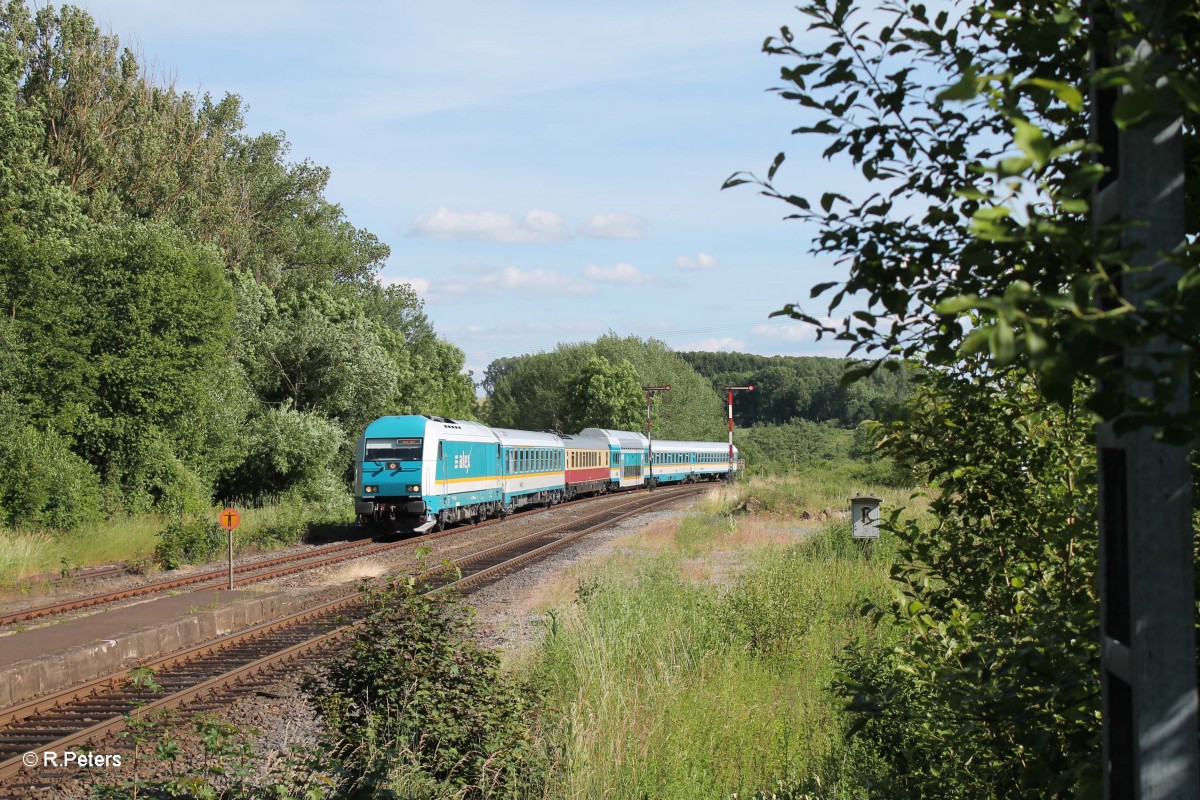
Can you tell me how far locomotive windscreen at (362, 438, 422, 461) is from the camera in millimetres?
24828

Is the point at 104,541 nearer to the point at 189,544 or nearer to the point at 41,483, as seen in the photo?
the point at 41,483

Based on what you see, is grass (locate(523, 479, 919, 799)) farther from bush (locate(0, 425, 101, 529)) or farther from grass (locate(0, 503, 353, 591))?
bush (locate(0, 425, 101, 529))

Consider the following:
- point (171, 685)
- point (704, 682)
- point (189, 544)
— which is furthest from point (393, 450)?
point (704, 682)

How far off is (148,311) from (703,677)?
2261 centimetres

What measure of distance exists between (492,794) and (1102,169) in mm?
5424

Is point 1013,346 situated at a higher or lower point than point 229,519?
higher

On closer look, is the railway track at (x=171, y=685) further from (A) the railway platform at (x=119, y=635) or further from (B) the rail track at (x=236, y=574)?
(B) the rail track at (x=236, y=574)

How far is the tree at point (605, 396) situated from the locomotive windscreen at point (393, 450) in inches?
2331

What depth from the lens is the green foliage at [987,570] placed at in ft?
9.92

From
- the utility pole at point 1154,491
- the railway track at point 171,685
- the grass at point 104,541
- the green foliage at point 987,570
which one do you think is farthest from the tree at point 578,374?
the utility pole at point 1154,491

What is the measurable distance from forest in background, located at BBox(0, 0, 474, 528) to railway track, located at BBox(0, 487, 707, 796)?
1190cm

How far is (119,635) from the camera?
11.2 metres

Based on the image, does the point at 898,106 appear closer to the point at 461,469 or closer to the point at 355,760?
the point at 355,760

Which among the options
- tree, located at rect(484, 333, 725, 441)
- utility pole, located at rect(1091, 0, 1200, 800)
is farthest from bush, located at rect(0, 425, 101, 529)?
tree, located at rect(484, 333, 725, 441)
